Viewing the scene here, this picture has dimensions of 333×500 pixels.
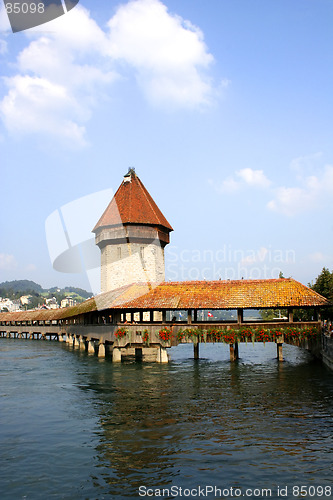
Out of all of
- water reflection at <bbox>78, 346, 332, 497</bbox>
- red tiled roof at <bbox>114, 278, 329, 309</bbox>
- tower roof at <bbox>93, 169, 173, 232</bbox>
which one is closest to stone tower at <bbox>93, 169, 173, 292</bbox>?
tower roof at <bbox>93, 169, 173, 232</bbox>

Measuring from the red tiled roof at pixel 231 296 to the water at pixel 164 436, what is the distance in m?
4.42

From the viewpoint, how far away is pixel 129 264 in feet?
131

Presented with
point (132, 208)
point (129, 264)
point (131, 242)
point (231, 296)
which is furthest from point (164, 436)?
point (132, 208)

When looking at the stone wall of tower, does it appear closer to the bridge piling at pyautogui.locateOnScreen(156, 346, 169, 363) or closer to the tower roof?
the tower roof

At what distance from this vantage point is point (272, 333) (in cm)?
2423

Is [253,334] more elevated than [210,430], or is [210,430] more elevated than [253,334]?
[253,334]

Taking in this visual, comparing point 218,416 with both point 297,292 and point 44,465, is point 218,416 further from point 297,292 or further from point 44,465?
point 297,292

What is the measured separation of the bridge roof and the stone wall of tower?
35.7ft

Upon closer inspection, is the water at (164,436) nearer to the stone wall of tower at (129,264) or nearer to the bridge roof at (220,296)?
the bridge roof at (220,296)

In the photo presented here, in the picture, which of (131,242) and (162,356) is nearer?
(162,356)

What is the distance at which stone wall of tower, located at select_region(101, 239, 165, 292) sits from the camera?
39.7 m

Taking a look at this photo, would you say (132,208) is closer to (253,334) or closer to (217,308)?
(217,308)

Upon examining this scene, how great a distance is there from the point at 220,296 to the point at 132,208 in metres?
17.9

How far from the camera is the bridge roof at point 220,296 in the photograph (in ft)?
80.1
